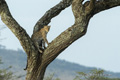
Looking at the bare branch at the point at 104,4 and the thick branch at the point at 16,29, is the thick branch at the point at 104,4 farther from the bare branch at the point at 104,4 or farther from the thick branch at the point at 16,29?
Result: the thick branch at the point at 16,29

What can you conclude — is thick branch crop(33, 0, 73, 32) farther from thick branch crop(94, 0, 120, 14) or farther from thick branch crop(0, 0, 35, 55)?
thick branch crop(94, 0, 120, 14)

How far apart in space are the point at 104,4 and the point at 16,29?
6.34ft

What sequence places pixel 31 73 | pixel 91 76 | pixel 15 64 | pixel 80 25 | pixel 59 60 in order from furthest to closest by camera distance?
pixel 59 60
pixel 15 64
pixel 91 76
pixel 31 73
pixel 80 25

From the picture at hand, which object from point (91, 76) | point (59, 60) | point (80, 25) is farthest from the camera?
point (59, 60)

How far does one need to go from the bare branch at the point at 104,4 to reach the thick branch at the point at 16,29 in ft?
5.08

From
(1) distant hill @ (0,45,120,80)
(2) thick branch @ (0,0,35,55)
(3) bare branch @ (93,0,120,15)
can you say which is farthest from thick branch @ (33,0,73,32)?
(1) distant hill @ (0,45,120,80)

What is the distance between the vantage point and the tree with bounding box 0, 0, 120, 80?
8.69m

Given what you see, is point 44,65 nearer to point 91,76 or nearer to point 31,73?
point 31,73

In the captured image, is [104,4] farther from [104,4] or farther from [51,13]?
[51,13]

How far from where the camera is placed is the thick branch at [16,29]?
878 cm

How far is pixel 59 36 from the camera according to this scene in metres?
8.85

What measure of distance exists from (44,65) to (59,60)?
126509 mm

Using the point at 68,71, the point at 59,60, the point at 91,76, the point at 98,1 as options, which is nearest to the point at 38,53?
the point at 98,1

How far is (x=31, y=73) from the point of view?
9.22 m
